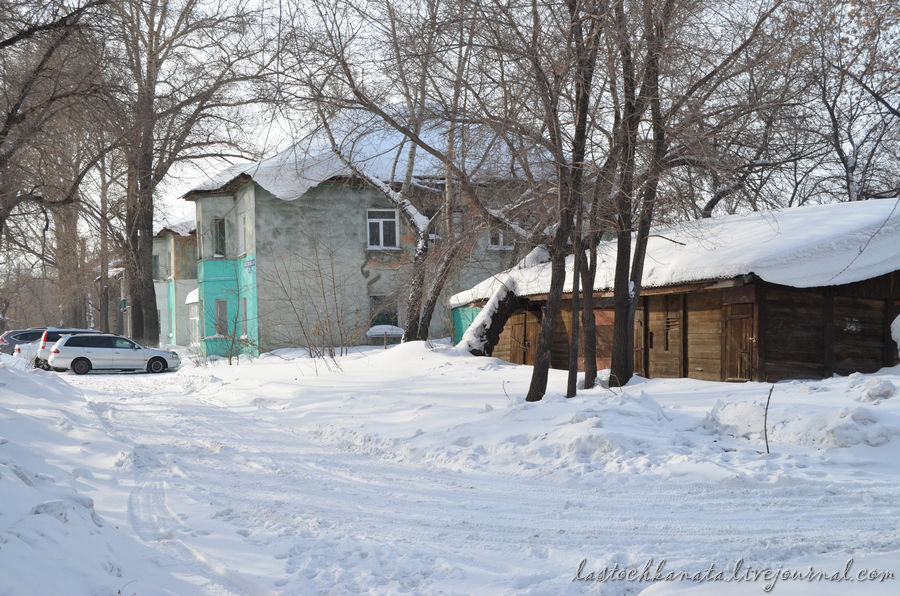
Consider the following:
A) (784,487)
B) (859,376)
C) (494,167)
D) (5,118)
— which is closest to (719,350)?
(859,376)

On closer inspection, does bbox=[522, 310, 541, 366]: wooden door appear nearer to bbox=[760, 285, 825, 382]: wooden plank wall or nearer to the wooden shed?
the wooden shed

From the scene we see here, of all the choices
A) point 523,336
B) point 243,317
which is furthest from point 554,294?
point 243,317

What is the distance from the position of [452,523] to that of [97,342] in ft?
77.0

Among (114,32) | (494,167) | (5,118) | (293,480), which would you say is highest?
(114,32)

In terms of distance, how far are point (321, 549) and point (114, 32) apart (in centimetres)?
1022

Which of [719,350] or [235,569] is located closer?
[235,569]

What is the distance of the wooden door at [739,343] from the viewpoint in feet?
45.8

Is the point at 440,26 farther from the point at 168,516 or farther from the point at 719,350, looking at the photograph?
the point at 719,350

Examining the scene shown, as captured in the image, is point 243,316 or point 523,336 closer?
point 523,336

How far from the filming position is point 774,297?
13969 millimetres

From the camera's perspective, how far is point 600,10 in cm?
992

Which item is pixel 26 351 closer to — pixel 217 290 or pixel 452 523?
pixel 217 290

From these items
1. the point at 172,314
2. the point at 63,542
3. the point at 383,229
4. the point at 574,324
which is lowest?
the point at 63,542

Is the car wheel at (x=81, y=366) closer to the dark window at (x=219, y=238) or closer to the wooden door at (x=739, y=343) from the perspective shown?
the dark window at (x=219, y=238)
